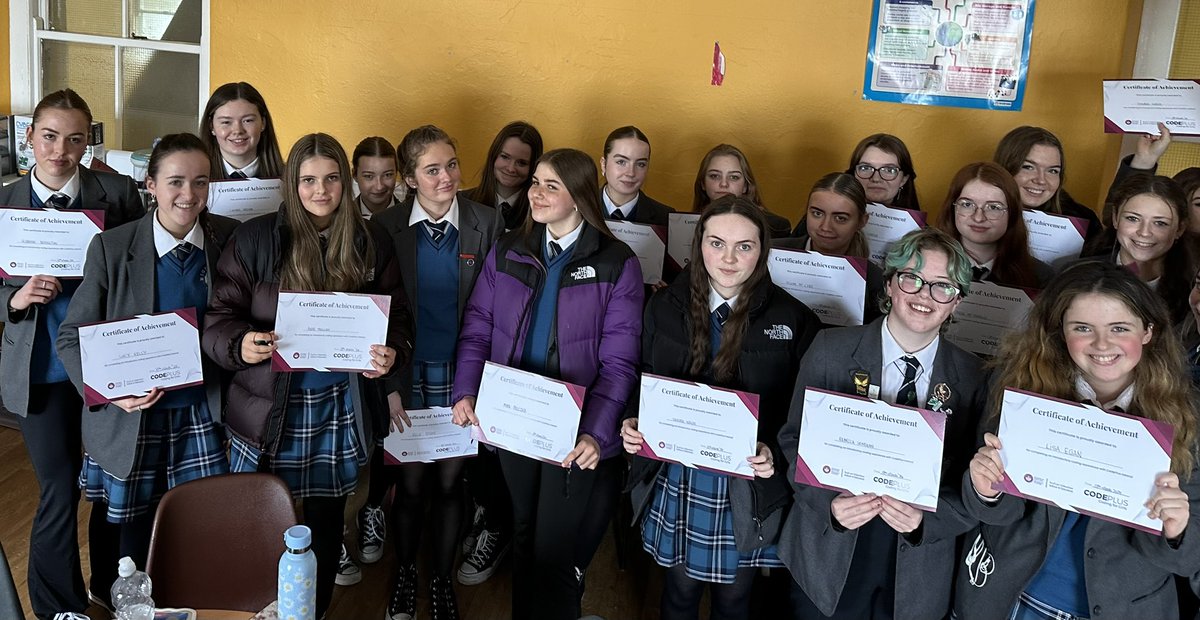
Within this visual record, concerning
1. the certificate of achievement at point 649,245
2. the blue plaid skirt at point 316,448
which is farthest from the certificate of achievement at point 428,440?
the certificate of achievement at point 649,245

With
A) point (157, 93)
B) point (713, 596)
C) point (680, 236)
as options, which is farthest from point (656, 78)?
point (157, 93)

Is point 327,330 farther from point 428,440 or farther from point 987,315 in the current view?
point 987,315

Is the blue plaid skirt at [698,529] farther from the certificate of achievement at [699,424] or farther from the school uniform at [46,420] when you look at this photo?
the school uniform at [46,420]

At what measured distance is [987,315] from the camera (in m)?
2.95

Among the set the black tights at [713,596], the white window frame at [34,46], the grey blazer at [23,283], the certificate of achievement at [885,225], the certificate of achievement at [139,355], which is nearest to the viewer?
the certificate of achievement at [139,355]

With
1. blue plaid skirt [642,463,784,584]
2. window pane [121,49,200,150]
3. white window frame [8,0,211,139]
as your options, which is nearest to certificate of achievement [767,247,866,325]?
blue plaid skirt [642,463,784,584]

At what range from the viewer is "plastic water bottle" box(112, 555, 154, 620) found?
193 cm

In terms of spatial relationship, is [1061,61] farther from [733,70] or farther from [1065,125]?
[733,70]

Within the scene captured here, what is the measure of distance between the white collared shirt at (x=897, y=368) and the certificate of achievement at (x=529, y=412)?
0.83 m

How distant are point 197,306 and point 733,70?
2.70 m

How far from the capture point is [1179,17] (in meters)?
3.92

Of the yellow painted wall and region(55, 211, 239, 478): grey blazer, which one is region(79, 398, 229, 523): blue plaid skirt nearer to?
region(55, 211, 239, 478): grey blazer

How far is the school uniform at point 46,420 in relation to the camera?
9.80ft

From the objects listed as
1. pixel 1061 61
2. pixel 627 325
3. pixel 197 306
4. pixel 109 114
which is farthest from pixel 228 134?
pixel 1061 61
